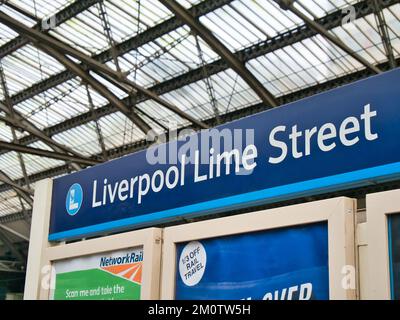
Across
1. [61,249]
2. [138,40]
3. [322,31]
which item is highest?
[138,40]

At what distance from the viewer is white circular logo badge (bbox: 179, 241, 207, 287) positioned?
148 inches

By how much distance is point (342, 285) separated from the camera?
301 cm

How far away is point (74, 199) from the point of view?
504cm

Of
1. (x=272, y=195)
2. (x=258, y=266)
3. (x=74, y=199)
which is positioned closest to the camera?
(x=258, y=266)

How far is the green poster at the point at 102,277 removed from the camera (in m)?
4.15

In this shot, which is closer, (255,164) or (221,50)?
(255,164)

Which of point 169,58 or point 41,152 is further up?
point 169,58

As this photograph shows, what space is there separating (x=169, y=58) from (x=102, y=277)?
2505 centimetres

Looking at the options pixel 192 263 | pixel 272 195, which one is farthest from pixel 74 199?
pixel 272 195

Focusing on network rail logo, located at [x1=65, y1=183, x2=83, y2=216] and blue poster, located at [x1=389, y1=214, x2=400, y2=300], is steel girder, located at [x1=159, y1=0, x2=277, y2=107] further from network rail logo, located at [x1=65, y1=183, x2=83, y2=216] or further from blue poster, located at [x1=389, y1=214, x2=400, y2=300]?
blue poster, located at [x1=389, y1=214, x2=400, y2=300]

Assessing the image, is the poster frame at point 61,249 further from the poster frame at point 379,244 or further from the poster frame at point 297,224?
the poster frame at point 379,244

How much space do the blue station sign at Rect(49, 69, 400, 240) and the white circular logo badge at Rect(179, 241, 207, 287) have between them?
0.27 metres

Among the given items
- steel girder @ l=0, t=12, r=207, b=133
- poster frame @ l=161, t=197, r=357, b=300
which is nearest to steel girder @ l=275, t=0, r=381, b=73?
steel girder @ l=0, t=12, r=207, b=133

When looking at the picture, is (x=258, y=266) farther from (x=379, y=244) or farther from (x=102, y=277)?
(x=102, y=277)
